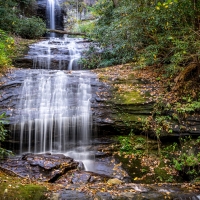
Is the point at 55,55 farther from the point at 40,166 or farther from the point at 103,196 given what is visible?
the point at 103,196

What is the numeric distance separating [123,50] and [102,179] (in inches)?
261

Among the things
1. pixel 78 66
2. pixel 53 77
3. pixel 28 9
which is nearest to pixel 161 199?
pixel 53 77

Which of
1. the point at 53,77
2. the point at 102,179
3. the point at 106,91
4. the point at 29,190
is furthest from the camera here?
the point at 53,77

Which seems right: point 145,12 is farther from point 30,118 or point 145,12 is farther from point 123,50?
point 30,118

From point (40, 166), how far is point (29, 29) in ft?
41.3

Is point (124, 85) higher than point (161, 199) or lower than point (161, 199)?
higher

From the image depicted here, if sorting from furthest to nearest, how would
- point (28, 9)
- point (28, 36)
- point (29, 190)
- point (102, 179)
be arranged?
point (28, 9)
point (28, 36)
point (102, 179)
point (29, 190)

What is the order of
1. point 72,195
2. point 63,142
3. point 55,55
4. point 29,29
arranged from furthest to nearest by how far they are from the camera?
1. point 29,29
2. point 55,55
3. point 63,142
4. point 72,195

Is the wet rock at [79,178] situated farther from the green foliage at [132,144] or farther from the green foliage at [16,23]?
the green foliage at [16,23]

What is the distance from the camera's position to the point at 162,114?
745 cm

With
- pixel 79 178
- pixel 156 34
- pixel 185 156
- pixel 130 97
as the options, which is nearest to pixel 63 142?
pixel 79 178

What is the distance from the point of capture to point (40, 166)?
5.98 metres

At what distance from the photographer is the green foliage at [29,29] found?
15527 millimetres

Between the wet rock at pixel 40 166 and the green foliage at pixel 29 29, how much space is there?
11.3 m
